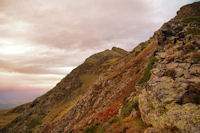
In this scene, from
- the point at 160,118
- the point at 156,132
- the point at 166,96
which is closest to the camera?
the point at 156,132

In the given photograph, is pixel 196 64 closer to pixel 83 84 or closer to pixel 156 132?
pixel 156 132

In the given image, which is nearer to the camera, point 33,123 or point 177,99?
point 177,99

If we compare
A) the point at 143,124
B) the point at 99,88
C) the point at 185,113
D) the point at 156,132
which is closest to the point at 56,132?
the point at 99,88

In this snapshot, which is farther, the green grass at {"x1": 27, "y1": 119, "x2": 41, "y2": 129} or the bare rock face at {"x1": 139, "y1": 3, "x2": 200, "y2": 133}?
the green grass at {"x1": 27, "y1": 119, "x2": 41, "y2": 129}

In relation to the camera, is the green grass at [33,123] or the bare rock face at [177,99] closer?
the bare rock face at [177,99]

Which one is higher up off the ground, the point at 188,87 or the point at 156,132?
the point at 188,87

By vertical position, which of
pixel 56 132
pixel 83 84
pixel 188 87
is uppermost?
pixel 188 87

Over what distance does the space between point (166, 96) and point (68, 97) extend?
268 feet

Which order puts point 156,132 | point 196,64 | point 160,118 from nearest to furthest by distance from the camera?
point 156,132 < point 160,118 < point 196,64

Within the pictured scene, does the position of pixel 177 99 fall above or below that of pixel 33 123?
above

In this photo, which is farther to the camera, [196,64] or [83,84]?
[83,84]

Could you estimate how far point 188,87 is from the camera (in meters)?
11.3

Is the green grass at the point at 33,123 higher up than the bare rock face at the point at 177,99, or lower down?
lower down

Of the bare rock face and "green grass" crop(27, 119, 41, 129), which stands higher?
the bare rock face
